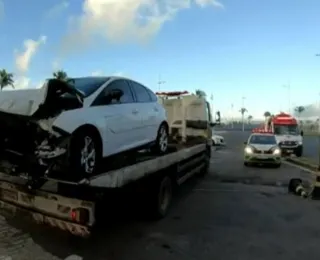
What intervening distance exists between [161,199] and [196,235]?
1334 mm

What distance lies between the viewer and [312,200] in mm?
10836

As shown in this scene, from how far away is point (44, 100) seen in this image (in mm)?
5387

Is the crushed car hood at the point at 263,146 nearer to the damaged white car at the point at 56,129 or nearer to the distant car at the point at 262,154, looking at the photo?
the distant car at the point at 262,154

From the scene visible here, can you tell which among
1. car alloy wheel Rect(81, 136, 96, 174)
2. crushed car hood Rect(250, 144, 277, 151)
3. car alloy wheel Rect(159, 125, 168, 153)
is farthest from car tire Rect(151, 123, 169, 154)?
crushed car hood Rect(250, 144, 277, 151)

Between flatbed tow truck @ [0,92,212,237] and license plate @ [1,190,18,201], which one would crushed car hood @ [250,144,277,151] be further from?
license plate @ [1,190,18,201]

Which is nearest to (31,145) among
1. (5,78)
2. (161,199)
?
(161,199)

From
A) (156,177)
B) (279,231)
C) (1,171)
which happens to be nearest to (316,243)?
(279,231)

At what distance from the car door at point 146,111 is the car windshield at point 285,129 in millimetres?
23369

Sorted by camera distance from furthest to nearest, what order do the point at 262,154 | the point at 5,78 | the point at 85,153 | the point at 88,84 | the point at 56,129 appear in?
the point at 5,78, the point at 262,154, the point at 88,84, the point at 85,153, the point at 56,129

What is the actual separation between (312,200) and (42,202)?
24.9ft

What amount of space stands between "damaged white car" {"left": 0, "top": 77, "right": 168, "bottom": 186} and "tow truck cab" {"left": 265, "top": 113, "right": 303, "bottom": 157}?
2416 centimetres

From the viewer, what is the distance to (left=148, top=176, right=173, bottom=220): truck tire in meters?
7.94

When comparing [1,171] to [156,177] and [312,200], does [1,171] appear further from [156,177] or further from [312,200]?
[312,200]

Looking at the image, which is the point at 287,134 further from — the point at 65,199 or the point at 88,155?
the point at 65,199
